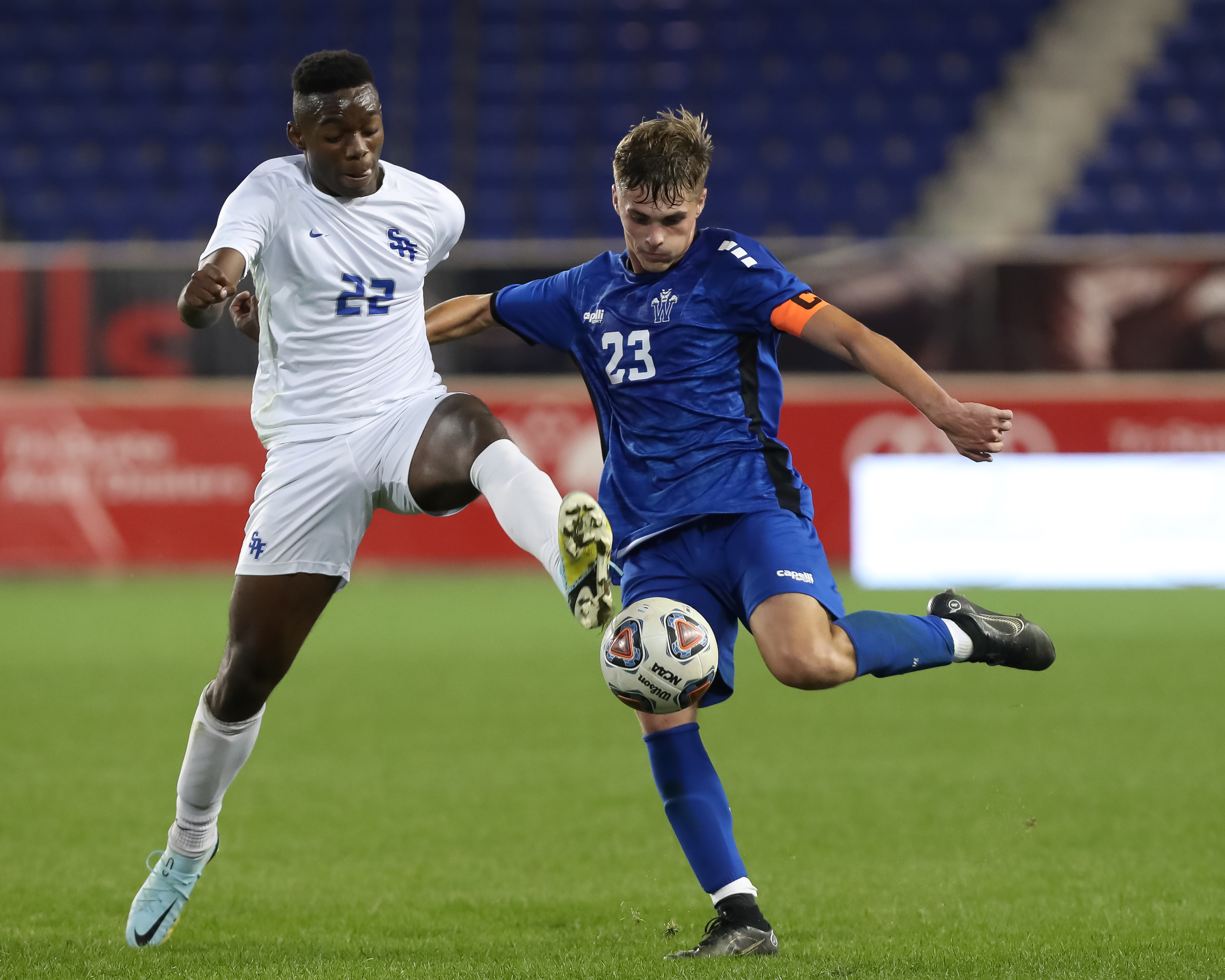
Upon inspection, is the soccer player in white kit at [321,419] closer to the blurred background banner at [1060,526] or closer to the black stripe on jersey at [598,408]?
the black stripe on jersey at [598,408]

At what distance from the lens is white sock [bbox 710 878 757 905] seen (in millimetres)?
4027

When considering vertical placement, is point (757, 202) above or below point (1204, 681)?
above

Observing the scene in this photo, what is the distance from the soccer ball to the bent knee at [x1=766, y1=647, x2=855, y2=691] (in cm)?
15

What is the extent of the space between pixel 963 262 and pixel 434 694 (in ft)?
23.5

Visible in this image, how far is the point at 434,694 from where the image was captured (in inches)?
340

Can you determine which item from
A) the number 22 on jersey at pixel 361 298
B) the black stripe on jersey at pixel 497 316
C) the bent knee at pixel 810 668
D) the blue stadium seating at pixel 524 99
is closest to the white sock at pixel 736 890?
the bent knee at pixel 810 668

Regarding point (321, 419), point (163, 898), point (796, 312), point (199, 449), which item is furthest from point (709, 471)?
point (199, 449)

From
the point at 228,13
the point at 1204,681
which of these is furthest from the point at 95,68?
the point at 1204,681

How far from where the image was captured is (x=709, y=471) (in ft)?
13.5

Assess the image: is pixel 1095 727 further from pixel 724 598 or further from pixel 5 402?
pixel 5 402

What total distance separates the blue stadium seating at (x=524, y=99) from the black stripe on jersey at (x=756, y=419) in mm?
12734

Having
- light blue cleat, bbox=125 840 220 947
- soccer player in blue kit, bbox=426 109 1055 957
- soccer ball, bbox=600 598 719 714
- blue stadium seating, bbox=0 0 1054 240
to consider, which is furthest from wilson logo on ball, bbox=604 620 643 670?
blue stadium seating, bbox=0 0 1054 240

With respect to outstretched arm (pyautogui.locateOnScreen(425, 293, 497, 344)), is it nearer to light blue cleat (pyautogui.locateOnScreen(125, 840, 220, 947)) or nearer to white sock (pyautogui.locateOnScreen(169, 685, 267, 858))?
white sock (pyautogui.locateOnScreen(169, 685, 267, 858))

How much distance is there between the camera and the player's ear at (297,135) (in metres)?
4.30
